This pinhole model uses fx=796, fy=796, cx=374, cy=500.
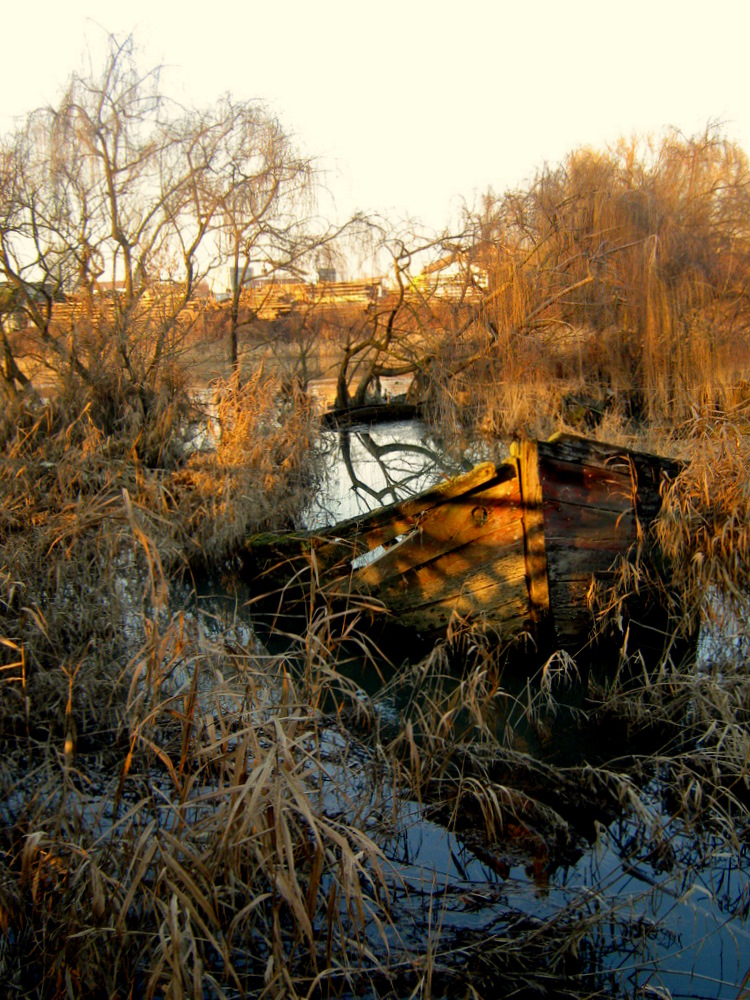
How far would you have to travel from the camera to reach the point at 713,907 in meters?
2.49

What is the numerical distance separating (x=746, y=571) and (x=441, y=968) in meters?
2.61

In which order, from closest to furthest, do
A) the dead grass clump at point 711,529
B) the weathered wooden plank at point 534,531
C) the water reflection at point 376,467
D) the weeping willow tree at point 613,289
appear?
1. the dead grass clump at point 711,529
2. the weathered wooden plank at point 534,531
3. the water reflection at point 376,467
4. the weeping willow tree at point 613,289

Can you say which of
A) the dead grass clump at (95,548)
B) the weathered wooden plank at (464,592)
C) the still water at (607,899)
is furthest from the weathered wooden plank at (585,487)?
the dead grass clump at (95,548)

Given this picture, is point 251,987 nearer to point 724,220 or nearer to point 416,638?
point 416,638

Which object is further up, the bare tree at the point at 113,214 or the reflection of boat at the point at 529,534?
the bare tree at the point at 113,214

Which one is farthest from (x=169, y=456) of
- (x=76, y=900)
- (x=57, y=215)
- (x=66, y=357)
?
(x=76, y=900)

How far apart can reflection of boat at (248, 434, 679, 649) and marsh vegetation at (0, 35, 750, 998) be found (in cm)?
21

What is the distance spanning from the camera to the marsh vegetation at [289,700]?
209 cm

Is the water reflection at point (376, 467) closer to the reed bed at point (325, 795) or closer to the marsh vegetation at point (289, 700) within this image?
the marsh vegetation at point (289, 700)

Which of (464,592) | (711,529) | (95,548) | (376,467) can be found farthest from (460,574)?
(376,467)

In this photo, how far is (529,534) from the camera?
14.5ft

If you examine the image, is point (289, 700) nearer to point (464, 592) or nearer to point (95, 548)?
point (95, 548)

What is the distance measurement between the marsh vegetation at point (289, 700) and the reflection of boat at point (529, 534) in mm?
209

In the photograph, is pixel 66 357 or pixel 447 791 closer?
pixel 447 791
